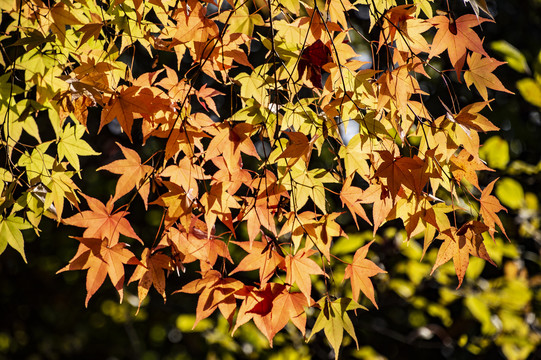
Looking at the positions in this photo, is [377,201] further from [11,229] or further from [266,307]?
[11,229]

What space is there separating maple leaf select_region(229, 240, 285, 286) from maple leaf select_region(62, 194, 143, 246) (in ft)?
0.78

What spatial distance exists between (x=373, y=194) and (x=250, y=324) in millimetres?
1856

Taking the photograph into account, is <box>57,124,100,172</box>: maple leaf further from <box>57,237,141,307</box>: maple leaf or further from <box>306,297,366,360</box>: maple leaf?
<box>306,297,366,360</box>: maple leaf

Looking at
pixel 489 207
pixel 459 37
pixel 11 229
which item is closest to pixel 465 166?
pixel 489 207

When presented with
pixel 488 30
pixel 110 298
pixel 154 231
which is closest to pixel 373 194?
pixel 154 231

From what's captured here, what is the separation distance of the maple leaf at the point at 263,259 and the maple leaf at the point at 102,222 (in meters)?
0.24

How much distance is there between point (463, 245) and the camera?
0.96m

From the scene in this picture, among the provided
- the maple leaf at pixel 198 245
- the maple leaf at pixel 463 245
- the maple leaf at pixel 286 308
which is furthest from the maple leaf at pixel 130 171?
the maple leaf at pixel 463 245

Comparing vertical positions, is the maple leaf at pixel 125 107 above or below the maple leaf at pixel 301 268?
above

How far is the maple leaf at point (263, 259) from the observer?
3.12ft

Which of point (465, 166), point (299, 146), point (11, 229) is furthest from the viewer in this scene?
point (11, 229)

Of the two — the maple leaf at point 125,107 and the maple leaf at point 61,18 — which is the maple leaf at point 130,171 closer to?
the maple leaf at point 125,107

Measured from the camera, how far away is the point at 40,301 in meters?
3.26

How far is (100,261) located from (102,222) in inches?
3.1
